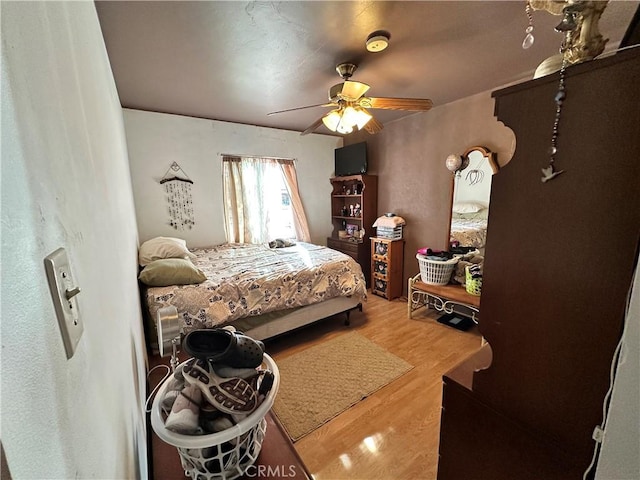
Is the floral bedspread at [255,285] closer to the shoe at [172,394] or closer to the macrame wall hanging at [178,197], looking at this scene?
the macrame wall hanging at [178,197]

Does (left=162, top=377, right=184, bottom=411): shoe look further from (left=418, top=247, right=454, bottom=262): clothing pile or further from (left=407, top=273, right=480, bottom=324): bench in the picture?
(left=418, top=247, right=454, bottom=262): clothing pile

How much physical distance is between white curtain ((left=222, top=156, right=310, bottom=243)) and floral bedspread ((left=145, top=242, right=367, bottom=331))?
59cm

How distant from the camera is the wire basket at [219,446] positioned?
602mm

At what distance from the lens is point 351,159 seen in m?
3.97

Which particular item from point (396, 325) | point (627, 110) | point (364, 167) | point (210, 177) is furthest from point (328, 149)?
point (627, 110)

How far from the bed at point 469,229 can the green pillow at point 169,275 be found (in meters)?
2.67

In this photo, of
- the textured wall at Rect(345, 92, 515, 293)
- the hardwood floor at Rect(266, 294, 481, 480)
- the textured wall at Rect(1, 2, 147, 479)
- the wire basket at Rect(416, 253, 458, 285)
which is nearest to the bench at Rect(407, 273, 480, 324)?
the wire basket at Rect(416, 253, 458, 285)

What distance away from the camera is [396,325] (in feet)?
9.29

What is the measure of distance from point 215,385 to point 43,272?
19.0 inches

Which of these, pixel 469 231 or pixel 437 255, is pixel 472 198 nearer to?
pixel 469 231

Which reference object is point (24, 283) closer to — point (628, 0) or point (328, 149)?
point (628, 0)

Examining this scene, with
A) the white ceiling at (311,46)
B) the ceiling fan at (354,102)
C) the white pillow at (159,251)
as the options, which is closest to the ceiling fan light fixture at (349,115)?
the ceiling fan at (354,102)

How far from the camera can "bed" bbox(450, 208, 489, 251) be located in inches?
104

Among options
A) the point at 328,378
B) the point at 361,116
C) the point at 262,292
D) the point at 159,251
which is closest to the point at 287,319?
the point at 262,292
